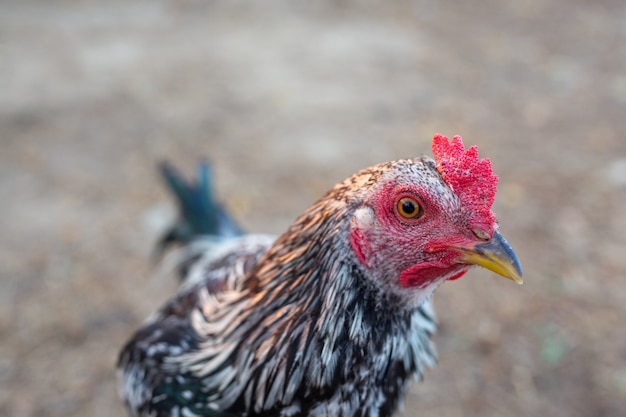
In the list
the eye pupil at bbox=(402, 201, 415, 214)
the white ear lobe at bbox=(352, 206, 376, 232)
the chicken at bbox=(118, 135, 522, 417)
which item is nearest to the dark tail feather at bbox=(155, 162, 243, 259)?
the chicken at bbox=(118, 135, 522, 417)

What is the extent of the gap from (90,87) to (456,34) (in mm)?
4040

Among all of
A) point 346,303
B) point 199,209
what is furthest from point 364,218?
point 199,209

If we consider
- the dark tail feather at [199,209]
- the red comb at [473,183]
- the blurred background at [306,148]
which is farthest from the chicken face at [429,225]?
the blurred background at [306,148]

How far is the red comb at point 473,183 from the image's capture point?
1330 millimetres

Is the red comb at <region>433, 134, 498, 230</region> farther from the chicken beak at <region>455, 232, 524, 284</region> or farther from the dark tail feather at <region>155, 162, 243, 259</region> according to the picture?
the dark tail feather at <region>155, 162, 243, 259</region>

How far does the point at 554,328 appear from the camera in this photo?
327 centimetres

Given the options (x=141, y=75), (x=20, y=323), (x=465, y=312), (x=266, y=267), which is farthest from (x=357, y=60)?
(x=266, y=267)

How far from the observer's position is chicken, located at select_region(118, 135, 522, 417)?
4.43ft

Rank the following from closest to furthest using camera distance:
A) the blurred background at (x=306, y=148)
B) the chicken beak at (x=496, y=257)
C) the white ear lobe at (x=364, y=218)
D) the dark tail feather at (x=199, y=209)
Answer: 1. the chicken beak at (x=496, y=257)
2. the white ear lobe at (x=364, y=218)
3. the dark tail feather at (x=199, y=209)
4. the blurred background at (x=306, y=148)

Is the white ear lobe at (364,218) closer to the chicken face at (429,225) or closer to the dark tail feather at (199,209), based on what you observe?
the chicken face at (429,225)

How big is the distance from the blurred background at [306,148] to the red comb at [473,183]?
1939mm

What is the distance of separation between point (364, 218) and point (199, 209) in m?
Answer: 1.69

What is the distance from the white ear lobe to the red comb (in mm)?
209

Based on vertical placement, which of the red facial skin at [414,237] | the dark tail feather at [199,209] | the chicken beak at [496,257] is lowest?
the chicken beak at [496,257]
